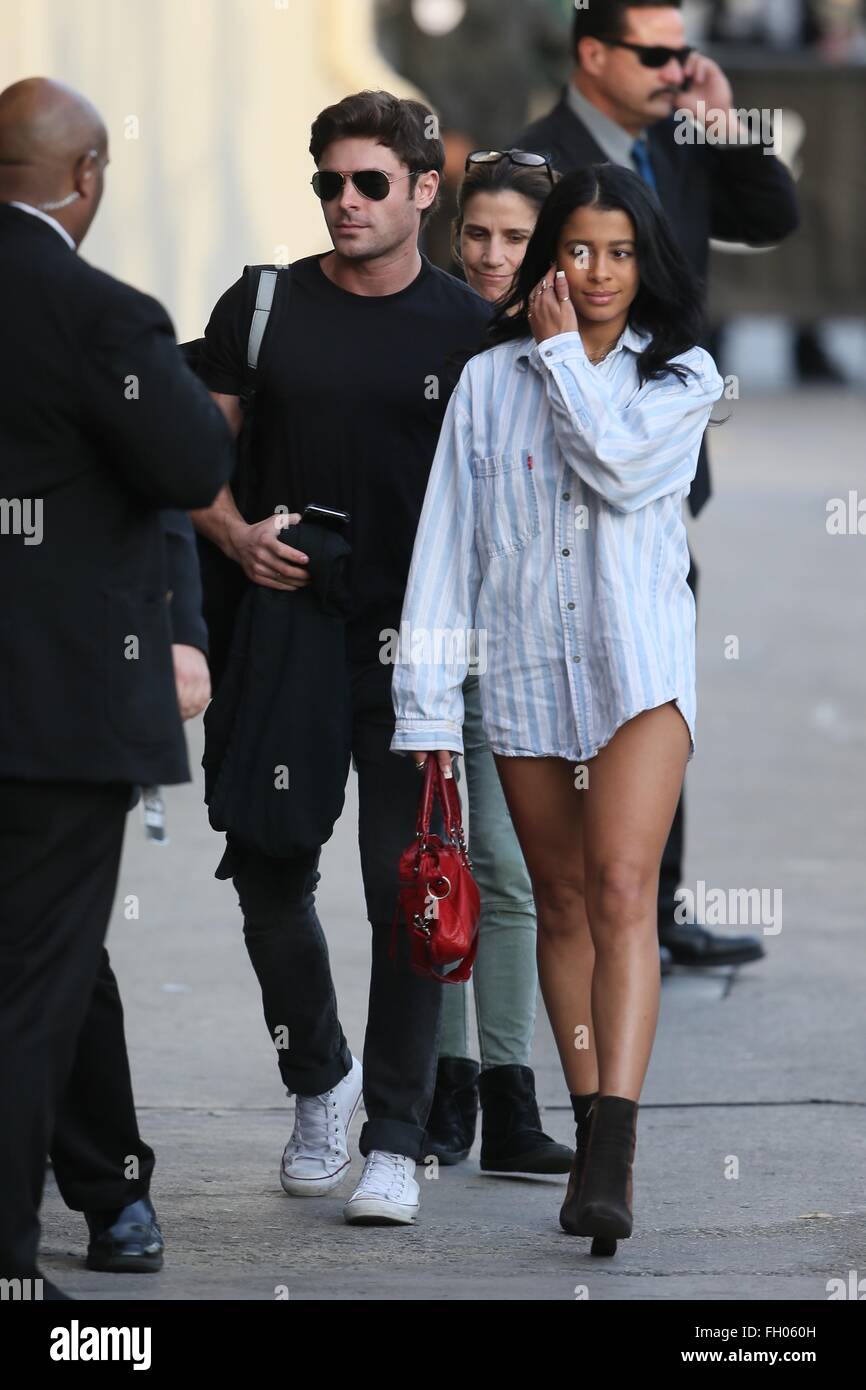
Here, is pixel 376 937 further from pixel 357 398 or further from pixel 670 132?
pixel 670 132

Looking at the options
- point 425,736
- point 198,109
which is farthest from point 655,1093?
point 198,109

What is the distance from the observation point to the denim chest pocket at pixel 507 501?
4.75m

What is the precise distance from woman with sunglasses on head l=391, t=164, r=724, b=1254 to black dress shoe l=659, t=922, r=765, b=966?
245 cm

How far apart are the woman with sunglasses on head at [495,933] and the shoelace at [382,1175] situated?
17.3 inches

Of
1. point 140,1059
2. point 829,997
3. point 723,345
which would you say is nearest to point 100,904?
point 140,1059

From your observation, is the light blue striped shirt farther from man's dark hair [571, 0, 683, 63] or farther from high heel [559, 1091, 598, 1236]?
man's dark hair [571, 0, 683, 63]

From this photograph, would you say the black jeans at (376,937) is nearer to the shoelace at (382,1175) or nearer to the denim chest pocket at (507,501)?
the shoelace at (382,1175)

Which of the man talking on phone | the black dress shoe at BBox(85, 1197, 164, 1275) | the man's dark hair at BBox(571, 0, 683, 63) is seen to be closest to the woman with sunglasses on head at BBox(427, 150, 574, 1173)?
the man talking on phone

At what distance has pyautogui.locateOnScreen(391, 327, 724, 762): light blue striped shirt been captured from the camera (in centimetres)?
464

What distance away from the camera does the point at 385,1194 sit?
4.96 meters

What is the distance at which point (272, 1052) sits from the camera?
21.4 ft

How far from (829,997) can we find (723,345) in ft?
69.3
